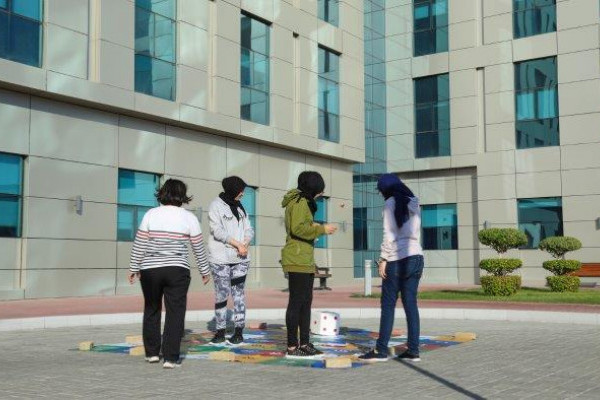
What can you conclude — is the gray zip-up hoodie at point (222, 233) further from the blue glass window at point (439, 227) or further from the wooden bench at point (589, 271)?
the blue glass window at point (439, 227)

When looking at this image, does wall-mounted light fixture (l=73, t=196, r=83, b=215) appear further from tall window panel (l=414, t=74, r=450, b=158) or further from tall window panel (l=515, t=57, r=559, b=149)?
tall window panel (l=515, t=57, r=559, b=149)

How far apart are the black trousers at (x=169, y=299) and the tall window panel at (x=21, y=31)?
43.7 feet

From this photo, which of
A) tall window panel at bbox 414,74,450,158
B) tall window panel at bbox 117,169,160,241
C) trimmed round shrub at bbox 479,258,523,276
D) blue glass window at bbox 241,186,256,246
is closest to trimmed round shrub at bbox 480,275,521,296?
→ trimmed round shrub at bbox 479,258,523,276

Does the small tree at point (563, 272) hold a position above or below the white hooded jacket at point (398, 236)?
below

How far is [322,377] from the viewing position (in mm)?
6586

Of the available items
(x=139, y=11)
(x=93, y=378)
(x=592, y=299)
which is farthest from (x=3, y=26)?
(x=592, y=299)

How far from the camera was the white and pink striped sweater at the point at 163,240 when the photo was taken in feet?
23.8

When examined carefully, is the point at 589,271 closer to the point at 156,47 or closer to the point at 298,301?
the point at 156,47

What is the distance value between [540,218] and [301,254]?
25.8 m

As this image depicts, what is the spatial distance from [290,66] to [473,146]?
32.2 ft

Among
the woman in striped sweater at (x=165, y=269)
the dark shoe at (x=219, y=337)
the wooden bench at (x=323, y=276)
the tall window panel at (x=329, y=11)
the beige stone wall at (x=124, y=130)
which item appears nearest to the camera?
the woman in striped sweater at (x=165, y=269)

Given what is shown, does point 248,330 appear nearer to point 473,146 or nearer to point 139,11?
point 139,11

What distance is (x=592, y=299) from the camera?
1838 cm

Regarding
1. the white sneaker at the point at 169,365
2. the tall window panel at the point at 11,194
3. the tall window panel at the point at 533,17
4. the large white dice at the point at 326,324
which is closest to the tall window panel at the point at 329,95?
the tall window panel at the point at 533,17
